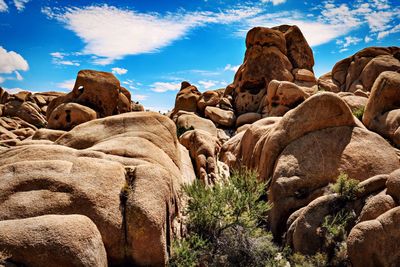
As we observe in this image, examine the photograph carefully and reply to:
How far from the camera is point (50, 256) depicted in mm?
7258

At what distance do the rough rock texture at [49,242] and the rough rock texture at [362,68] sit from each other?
40.0m

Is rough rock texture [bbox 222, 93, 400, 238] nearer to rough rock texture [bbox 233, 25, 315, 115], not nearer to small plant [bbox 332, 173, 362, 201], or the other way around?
small plant [bbox 332, 173, 362, 201]

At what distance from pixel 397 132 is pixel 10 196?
1653 centimetres

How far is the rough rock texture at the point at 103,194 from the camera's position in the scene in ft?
28.7

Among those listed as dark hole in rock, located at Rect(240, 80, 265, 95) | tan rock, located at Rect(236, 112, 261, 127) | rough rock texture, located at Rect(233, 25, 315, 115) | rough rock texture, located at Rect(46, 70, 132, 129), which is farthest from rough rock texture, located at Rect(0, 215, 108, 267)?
dark hole in rock, located at Rect(240, 80, 265, 95)

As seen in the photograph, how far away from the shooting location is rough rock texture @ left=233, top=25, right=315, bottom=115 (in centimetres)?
4253

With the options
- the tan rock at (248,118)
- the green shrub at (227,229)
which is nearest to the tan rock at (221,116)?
the tan rock at (248,118)

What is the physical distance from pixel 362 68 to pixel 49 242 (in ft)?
151

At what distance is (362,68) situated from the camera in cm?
4441

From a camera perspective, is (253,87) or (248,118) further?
(253,87)

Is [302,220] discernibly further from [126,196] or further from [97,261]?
[97,261]

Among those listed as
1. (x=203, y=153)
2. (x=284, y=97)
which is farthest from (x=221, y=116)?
(x=203, y=153)

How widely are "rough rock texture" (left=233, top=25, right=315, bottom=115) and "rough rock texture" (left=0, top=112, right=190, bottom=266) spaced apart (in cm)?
3306

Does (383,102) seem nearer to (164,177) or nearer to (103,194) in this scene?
(164,177)
